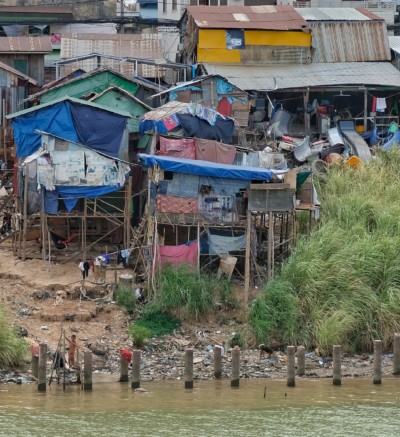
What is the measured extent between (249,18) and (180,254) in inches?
520

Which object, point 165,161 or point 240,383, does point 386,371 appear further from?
point 165,161

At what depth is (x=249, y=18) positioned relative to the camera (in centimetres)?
4372

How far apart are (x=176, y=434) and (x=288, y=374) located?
3606 millimetres

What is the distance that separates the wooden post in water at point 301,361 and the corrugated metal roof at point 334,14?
56.9ft

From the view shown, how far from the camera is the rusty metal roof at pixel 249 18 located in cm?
4306

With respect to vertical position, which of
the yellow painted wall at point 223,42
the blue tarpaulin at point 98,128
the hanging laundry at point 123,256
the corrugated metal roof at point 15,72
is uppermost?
the yellow painted wall at point 223,42

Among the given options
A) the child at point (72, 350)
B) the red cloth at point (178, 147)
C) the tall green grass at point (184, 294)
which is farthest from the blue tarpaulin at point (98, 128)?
the child at point (72, 350)

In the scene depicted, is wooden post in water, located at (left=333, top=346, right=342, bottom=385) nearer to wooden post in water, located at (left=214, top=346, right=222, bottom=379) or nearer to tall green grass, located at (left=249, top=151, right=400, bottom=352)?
tall green grass, located at (left=249, top=151, right=400, bottom=352)

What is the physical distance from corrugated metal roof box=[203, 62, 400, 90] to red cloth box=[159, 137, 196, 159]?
281 inches

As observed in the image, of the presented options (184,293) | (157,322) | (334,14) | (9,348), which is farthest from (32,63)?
(9,348)

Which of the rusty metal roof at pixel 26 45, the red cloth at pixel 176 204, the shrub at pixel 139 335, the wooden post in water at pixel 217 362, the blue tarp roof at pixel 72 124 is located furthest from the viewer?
the rusty metal roof at pixel 26 45

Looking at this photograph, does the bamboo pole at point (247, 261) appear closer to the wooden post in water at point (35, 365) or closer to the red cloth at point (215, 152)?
the red cloth at point (215, 152)

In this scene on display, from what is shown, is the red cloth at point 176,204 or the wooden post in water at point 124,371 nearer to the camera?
the wooden post in water at point 124,371

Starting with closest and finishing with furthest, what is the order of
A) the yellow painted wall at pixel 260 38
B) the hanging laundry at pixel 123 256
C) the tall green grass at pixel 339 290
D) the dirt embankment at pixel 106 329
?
the dirt embankment at pixel 106 329 → the tall green grass at pixel 339 290 → the hanging laundry at pixel 123 256 → the yellow painted wall at pixel 260 38
